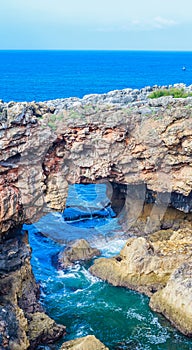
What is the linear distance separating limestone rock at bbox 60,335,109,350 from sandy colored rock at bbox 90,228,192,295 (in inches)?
228

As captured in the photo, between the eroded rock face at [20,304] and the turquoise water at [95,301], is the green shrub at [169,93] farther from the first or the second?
the eroded rock face at [20,304]

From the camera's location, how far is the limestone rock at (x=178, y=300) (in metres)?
21.3

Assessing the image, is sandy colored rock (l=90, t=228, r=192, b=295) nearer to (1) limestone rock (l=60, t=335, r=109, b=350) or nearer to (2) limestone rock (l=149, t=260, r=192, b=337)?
(2) limestone rock (l=149, t=260, r=192, b=337)

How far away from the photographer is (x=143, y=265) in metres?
24.9

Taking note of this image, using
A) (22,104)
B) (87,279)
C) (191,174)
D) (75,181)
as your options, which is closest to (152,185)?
(191,174)

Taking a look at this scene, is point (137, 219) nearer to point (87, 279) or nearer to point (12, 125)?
point (87, 279)

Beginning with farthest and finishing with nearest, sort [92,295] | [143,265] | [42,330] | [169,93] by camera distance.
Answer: [169,93] → [143,265] → [92,295] → [42,330]

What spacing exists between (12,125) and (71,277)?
30.3ft

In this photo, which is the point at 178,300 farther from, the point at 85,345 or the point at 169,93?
the point at 169,93

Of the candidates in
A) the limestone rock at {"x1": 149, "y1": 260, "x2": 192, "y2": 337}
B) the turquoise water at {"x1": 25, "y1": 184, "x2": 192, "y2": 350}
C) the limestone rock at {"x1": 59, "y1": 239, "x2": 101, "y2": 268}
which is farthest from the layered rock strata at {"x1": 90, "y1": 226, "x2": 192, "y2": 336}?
the limestone rock at {"x1": 59, "y1": 239, "x2": 101, "y2": 268}

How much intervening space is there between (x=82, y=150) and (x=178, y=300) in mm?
8438

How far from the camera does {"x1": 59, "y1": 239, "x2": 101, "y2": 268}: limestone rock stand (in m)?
27.6

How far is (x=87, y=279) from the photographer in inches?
1013

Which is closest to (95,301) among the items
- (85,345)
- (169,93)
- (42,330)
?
(42,330)
